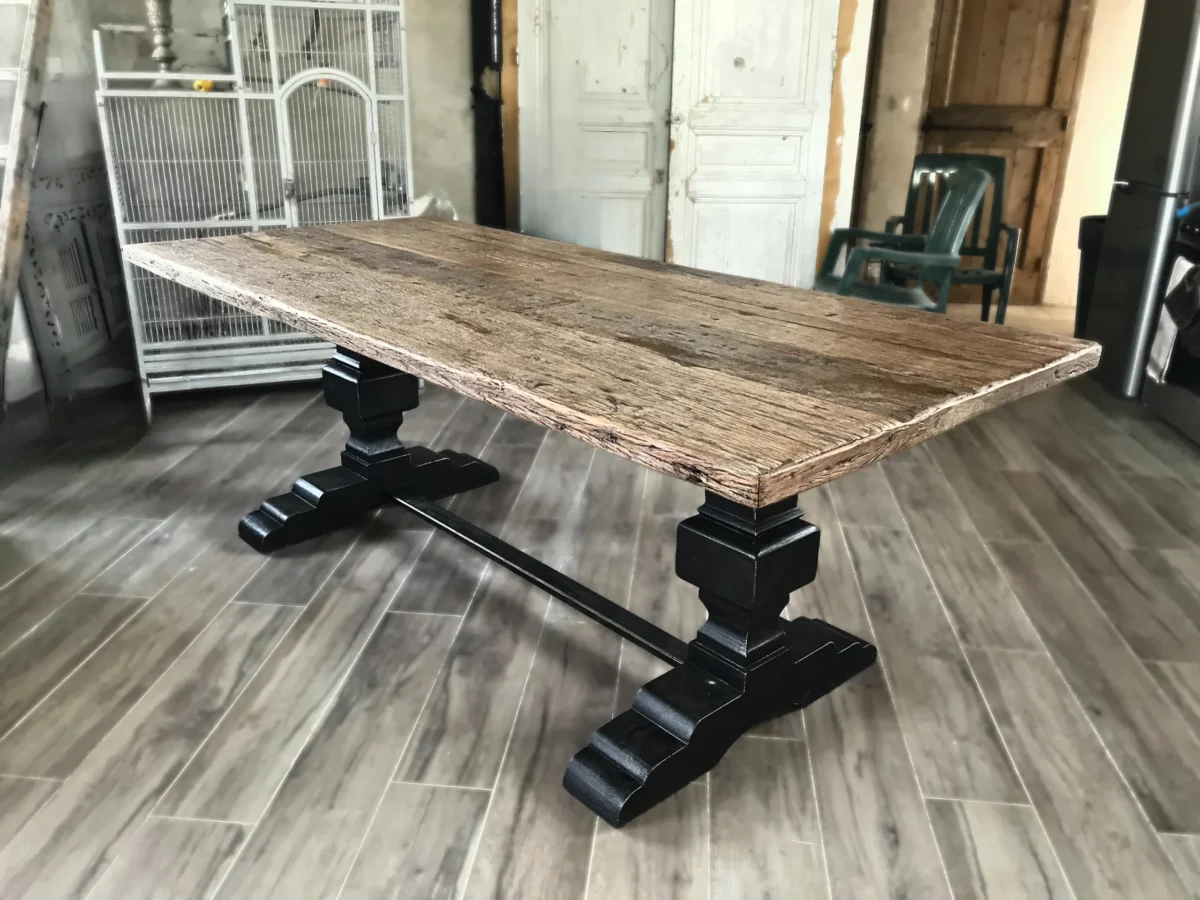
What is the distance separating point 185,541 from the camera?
2348mm

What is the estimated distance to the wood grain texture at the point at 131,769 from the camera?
135cm

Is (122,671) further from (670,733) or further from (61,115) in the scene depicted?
(61,115)

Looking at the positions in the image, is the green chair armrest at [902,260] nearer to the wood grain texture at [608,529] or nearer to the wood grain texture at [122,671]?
the wood grain texture at [608,529]

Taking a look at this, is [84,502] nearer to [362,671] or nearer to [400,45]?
[362,671]

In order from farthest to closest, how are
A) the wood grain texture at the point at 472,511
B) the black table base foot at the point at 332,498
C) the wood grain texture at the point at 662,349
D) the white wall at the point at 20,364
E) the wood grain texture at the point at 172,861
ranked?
the white wall at the point at 20,364
the black table base foot at the point at 332,498
the wood grain texture at the point at 472,511
the wood grain texture at the point at 172,861
the wood grain texture at the point at 662,349

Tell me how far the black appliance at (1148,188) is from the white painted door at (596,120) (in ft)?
5.95

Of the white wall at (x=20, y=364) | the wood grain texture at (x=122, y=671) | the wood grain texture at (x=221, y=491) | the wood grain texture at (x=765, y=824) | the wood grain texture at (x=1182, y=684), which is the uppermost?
the white wall at (x=20, y=364)

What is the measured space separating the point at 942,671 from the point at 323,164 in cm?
268

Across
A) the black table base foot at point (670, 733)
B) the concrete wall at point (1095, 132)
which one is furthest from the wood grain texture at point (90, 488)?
the concrete wall at point (1095, 132)

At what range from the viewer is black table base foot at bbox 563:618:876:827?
1.46 meters

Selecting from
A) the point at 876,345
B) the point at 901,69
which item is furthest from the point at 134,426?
the point at 901,69

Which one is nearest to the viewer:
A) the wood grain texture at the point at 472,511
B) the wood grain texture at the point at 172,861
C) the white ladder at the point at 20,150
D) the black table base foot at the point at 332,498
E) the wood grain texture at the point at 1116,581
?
the wood grain texture at the point at 172,861

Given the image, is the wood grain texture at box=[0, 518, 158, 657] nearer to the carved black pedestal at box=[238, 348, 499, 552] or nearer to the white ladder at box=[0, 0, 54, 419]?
the carved black pedestal at box=[238, 348, 499, 552]

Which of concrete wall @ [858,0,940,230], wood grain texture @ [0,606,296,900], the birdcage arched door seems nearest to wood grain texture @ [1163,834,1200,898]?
wood grain texture @ [0,606,296,900]
